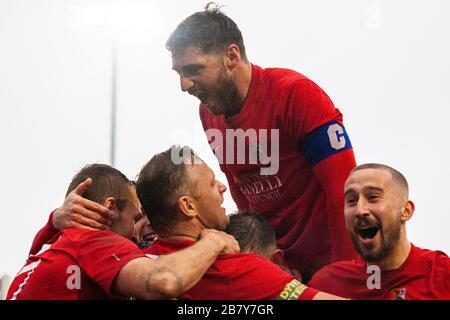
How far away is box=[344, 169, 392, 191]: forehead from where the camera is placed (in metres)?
3.27

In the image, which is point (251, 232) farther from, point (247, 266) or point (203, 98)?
point (203, 98)

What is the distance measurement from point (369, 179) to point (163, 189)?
830 millimetres

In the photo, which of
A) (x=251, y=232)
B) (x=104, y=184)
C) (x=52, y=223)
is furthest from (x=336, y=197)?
(x=52, y=223)

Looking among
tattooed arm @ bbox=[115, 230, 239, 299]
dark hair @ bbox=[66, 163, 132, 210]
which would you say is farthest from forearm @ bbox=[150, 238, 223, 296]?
dark hair @ bbox=[66, 163, 132, 210]

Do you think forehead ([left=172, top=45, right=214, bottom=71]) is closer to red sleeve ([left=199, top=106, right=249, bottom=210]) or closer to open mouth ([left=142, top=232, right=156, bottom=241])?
red sleeve ([left=199, top=106, right=249, bottom=210])

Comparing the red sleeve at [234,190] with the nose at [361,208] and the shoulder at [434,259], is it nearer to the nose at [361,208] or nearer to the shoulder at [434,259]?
the nose at [361,208]

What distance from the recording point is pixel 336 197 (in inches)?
136

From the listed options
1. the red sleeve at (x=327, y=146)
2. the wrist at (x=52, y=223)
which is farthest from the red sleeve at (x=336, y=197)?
the wrist at (x=52, y=223)

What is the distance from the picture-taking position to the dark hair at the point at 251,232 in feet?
10.4

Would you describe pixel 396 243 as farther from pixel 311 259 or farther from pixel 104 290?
pixel 104 290

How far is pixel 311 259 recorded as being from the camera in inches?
147

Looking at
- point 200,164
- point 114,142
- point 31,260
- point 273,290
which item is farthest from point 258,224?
point 114,142

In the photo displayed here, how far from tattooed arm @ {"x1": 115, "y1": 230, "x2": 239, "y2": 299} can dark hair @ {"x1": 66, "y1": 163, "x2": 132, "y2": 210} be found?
54 centimetres

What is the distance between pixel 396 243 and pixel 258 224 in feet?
1.73
